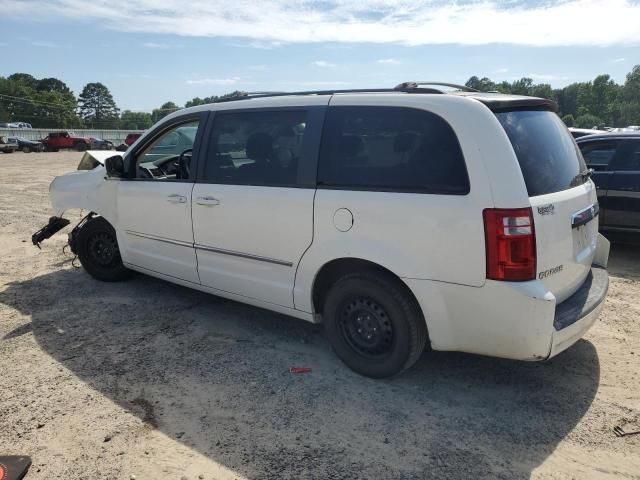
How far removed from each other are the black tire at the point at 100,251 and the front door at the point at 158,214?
0.36 meters

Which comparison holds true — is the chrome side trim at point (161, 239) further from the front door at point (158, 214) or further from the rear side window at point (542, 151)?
the rear side window at point (542, 151)

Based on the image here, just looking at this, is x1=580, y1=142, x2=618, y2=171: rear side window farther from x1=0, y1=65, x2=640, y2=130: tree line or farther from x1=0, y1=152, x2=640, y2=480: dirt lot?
x1=0, y1=65, x2=640, y2=130: tree line

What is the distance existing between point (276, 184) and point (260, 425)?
169 centimetres

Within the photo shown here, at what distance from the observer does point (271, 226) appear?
12.4 ft

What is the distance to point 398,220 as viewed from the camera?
314 centimetres

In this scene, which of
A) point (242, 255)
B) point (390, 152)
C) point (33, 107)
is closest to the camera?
Result: point (390, 152)

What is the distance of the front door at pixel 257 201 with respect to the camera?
365 centimetres

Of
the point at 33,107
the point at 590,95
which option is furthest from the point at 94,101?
the point at 590,95

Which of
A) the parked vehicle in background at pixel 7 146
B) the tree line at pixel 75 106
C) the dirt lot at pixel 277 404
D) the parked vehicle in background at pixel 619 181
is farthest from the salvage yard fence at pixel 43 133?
the dirt lot at pixel 277 404

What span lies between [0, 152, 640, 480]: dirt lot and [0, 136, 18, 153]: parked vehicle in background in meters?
38.8

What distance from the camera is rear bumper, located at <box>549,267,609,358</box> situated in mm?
2998

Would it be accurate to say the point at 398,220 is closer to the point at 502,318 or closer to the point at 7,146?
the point at 502,318

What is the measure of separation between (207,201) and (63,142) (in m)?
43.7

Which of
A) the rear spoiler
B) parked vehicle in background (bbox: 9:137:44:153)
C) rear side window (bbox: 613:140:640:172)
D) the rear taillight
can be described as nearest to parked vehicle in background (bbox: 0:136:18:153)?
parked vehicle in background (bbox: 9:137:44:153)
